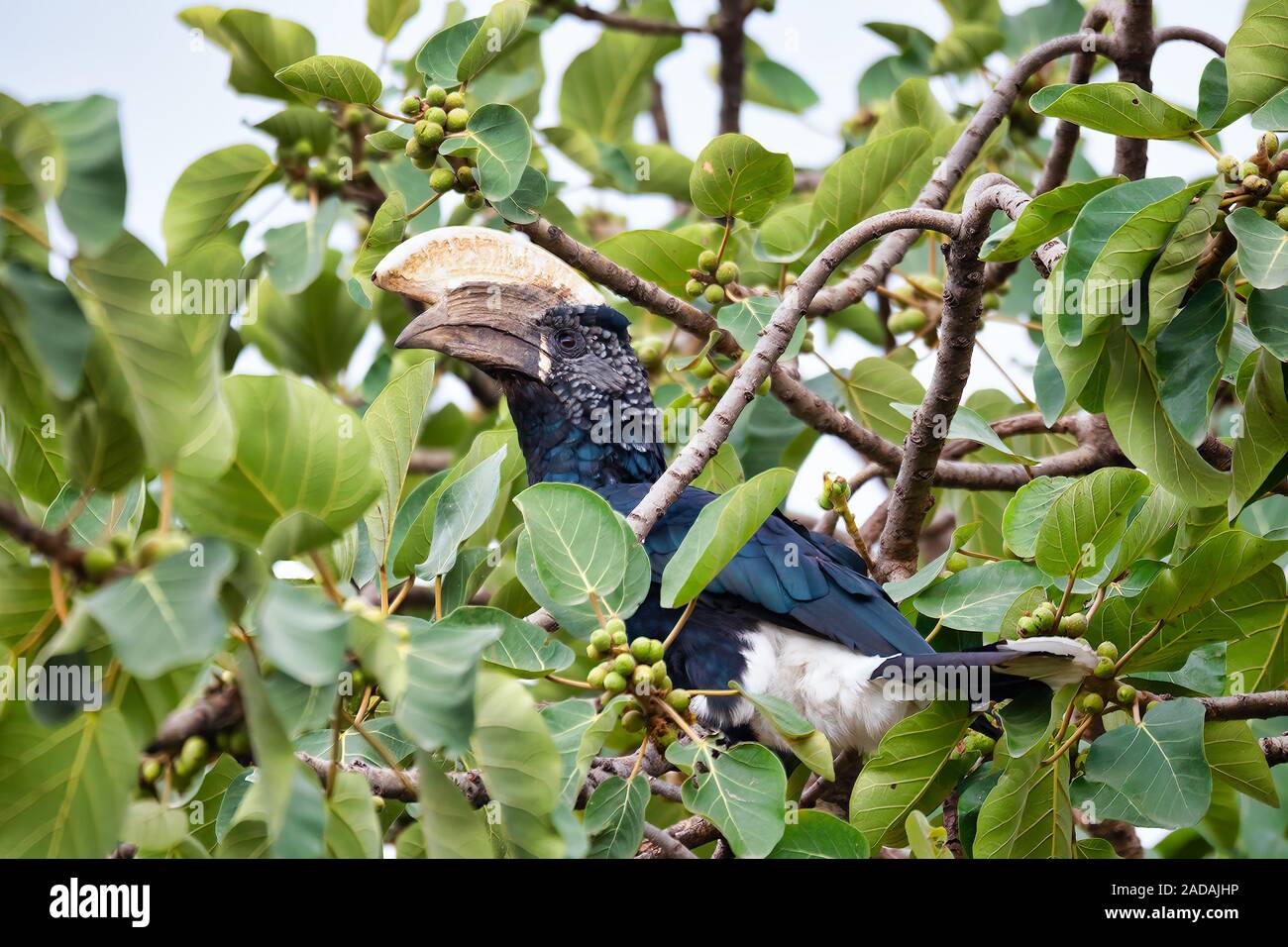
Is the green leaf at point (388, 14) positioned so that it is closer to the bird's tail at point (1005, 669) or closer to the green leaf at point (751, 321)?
the green leaf at point (751, 321)

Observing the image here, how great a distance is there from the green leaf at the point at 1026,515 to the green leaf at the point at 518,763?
1.06 meters

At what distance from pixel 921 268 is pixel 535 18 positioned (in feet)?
4.61

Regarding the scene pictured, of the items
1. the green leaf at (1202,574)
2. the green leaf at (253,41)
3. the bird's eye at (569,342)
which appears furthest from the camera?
the bird's eye at (569,342)

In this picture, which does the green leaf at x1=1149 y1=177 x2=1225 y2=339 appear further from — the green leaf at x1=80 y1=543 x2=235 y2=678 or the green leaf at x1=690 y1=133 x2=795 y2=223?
the green leaf at x1=80 y1=543 x2=235 y2=678

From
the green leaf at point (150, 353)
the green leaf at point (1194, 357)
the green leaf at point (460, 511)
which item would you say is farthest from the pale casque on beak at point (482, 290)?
the green leaf at point (1194, 357)

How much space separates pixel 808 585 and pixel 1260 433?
90 centimetres

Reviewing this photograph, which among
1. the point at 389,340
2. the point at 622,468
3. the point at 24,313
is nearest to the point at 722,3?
the point at 389,340

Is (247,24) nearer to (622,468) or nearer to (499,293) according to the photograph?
(499,293)

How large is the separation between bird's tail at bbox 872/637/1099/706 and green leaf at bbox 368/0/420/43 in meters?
1.97

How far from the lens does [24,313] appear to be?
1.18 meters

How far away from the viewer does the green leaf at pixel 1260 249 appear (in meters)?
1.60

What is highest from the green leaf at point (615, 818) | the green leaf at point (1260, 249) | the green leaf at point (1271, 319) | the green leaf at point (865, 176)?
the green leaf at point (865, 176)

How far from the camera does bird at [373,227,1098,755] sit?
233 centimetres

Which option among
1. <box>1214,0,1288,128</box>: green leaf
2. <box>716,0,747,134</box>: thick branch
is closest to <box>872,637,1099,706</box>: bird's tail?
<box>1214,0,1288,128</box>: green leaf
